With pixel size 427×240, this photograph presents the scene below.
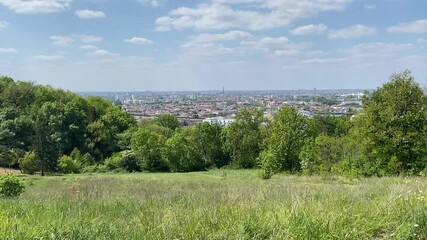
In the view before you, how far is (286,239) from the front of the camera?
4117 millimetres

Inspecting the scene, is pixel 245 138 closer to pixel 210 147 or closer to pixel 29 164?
pixel 210 147

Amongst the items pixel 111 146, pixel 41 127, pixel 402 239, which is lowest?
pixel 111 146

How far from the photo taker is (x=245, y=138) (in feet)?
221

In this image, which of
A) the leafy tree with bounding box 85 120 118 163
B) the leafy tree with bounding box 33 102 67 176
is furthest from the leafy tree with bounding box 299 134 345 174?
the leafy tree with bounding box 85 120 118 163

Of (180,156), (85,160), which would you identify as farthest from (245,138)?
(85,160)

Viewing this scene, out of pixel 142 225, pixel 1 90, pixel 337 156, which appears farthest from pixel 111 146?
pixel 142 225

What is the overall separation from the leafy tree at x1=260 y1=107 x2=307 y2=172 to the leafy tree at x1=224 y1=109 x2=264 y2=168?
13982 millimetres

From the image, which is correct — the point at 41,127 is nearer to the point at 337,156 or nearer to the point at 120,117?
the point at 120,117

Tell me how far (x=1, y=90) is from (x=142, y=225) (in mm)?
95669

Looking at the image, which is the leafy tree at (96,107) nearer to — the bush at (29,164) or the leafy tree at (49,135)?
the leafy tree at (49,135)

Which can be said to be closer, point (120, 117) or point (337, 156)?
point (337, 156)

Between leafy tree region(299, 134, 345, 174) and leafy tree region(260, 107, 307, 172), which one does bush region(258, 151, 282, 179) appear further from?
leafy tree region(299, 134, 345, 174)

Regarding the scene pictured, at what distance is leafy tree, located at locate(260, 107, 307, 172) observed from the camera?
50594 mm

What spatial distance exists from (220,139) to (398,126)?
136 feet
